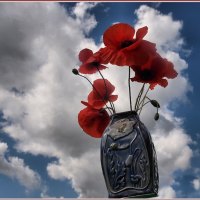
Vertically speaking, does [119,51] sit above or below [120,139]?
above

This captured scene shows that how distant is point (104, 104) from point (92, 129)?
3.2 inches

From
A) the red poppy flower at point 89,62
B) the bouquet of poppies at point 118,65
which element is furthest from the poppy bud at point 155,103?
the red poppy flower at point 89,62

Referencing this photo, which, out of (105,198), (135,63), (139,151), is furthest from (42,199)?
(135,63)

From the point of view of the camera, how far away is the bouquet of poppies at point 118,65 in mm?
1133

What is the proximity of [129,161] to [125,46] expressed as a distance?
0.98 ft

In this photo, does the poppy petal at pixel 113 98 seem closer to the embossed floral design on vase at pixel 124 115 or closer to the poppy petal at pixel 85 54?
the embossed floral design on vase at pixel 124 115

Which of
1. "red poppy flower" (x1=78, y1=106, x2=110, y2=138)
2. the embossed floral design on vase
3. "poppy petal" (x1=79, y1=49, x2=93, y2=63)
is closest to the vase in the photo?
the embossed floral design on vase

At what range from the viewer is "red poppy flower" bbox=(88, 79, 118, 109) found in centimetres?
125

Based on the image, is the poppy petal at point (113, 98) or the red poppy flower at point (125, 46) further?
the poppy petal at point (113, 98)

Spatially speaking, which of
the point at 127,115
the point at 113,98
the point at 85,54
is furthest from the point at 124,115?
the point at 85,54

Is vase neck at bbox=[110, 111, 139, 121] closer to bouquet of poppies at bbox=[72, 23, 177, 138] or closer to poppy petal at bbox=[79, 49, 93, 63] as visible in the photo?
bouquet of poppies at bbox=[72, 23, 177, 138]

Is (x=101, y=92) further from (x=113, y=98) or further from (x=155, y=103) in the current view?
(x=155, y=103)

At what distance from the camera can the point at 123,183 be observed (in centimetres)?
109

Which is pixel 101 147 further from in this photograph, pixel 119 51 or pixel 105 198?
pixel 119 51
